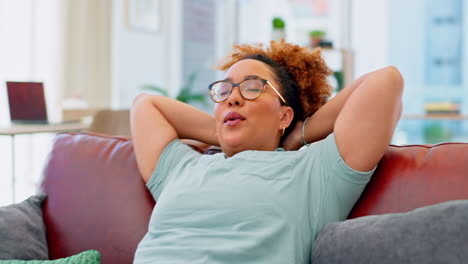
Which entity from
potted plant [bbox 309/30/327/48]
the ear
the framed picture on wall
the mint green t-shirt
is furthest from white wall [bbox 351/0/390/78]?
the mint green t-shirt

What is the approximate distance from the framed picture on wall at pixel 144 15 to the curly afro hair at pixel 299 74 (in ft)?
13.1

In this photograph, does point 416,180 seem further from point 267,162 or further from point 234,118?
point 234,118

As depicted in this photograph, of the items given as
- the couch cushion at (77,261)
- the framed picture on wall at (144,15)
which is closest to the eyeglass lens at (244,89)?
the couch cushion at (77,261)

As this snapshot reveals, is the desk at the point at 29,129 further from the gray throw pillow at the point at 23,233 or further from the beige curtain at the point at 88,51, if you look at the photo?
the beige curtain at the point at 88,51

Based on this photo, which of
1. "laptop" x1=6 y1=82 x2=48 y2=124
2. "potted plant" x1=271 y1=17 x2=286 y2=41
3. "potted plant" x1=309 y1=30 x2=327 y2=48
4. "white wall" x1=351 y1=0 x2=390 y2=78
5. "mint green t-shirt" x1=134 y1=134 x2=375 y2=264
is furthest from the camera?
"white wall" x1=351 y1=0 x2=390 y2=78

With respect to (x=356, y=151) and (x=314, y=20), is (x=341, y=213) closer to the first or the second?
(x=356, y=151)

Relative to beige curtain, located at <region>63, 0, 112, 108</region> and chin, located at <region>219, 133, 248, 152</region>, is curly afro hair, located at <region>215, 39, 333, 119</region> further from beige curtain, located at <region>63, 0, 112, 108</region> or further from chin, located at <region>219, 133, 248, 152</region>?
beige curtain, located at <region>63, 0, 112, 108</region>

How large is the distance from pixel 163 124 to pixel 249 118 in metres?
0.30

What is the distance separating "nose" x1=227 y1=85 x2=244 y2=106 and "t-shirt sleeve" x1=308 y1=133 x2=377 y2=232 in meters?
0.29

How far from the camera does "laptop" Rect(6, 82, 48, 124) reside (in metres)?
2.93

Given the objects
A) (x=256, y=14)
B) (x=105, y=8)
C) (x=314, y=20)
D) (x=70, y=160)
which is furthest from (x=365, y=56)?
(x=70, y=160)

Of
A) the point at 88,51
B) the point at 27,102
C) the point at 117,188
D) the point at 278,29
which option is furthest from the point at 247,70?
the point at 88,51

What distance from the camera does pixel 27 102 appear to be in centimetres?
298

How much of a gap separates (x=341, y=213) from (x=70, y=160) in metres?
0.86
